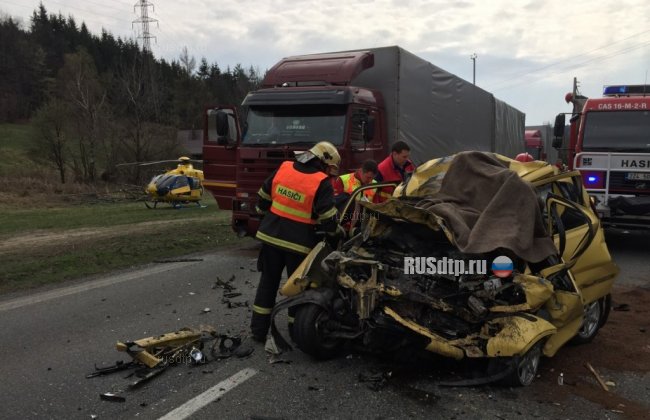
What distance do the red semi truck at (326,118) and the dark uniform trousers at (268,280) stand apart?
3.51 metres

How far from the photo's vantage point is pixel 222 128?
9188 millimetres

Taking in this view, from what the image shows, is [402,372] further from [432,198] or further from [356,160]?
[356,160]

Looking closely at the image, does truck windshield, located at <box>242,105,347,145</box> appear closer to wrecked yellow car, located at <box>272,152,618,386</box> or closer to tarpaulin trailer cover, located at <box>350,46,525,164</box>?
tarpaulin trailer cover, located at <box>350,46,525,164</box>

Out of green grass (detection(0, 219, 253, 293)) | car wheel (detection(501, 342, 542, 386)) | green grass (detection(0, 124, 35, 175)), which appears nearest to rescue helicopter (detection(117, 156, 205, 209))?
green grass (detection(0, 219, 253, 293))

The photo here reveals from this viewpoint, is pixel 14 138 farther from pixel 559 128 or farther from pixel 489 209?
pixel 489 209

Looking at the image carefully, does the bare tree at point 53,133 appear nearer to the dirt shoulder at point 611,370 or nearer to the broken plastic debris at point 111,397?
the broken plastic debris at point 111,397

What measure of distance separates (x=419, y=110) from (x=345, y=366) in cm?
686

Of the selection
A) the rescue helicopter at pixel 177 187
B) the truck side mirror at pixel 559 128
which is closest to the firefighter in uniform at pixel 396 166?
the truck side mirror at pixel 559 128

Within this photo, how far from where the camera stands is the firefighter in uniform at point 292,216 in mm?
4727

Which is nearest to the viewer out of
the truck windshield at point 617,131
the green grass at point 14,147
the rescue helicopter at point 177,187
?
the truck windshield at point 617,131

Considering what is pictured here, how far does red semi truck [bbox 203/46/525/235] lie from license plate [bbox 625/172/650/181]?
11.5 ft

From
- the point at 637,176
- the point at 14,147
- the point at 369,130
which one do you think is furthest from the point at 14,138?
the point at 637,176

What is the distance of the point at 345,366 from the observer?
4.31 metres

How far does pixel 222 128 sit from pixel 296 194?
15.9 feet
